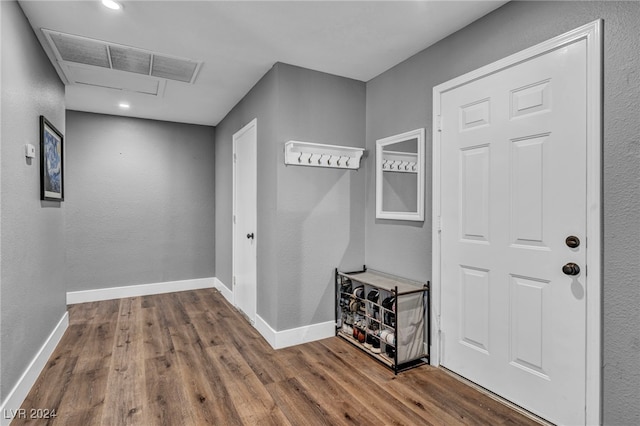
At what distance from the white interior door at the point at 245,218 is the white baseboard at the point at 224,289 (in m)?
0.22

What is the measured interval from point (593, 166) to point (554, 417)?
1.39 m

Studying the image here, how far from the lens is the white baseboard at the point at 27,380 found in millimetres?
1924

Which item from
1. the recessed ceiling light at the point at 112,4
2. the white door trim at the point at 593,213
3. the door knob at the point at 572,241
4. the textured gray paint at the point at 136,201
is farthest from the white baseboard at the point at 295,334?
the recessed ceiling light at the point at 112,4

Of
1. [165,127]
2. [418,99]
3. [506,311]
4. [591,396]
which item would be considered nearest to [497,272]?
[506,311]

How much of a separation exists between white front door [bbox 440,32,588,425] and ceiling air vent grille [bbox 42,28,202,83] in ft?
7.60

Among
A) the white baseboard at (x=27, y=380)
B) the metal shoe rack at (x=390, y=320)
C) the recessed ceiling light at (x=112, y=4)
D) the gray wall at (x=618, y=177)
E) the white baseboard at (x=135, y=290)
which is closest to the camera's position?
the gray wall at (x=618, y=177)

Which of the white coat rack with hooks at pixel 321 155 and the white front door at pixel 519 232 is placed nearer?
the white front door at pixel 519 232

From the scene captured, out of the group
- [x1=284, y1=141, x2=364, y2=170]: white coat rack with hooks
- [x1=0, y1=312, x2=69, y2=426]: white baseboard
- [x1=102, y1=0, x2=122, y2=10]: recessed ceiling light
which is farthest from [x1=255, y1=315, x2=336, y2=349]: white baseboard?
[x1=102, y1=0, x2=122, y2=10]: recessed ceiling light

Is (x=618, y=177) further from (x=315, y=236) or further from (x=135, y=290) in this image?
(x=135, y=290)

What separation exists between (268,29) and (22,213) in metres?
2.06

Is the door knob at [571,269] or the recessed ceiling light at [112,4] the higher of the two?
the recessed ceiling light at [112,4]

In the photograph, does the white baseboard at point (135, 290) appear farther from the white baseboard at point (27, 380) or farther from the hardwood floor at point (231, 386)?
the white baseboard at point (27, 380)

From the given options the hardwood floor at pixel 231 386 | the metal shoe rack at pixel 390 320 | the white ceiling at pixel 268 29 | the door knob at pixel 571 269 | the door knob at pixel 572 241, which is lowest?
the hardwood floor at pixel 231 386

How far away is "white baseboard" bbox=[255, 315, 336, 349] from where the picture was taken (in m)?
2.99
